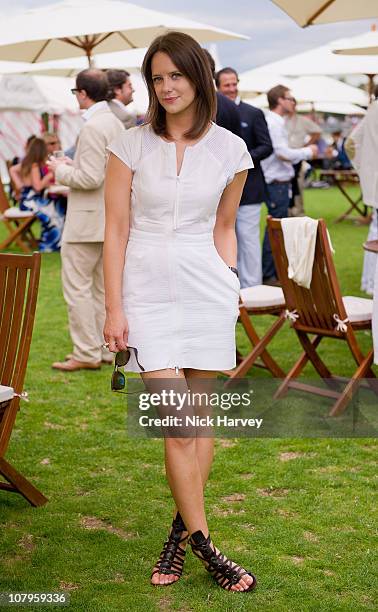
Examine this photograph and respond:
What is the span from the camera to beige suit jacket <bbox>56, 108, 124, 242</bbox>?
636cm

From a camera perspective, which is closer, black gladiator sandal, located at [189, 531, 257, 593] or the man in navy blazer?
black gladiator sandal, located at [189, 531, 257, 593]

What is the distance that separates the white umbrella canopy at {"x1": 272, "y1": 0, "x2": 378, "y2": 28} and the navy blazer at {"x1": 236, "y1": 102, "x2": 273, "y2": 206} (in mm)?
2108

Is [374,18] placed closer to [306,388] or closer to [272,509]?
[306,388]

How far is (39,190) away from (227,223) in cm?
955

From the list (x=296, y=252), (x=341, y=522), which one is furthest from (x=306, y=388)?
(x=341, y=522)

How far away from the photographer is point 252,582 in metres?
3.44

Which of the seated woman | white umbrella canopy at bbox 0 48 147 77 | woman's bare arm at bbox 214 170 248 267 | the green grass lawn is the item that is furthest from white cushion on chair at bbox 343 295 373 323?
white umbrella canopy at bbox 0 48 147 77

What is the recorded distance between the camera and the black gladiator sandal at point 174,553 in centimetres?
354

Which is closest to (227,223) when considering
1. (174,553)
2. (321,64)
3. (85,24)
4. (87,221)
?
(174,553)

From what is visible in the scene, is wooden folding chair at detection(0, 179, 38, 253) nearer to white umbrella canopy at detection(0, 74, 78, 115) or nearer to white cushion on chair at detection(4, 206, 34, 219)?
white cushion on chair at detection(4, 206, 34, 219)

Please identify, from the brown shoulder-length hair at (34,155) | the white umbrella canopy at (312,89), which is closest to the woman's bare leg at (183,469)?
the brown shoulder-length hair at (34,155)

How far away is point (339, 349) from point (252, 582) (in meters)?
4.13

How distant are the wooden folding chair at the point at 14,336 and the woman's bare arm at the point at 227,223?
3.17 feet

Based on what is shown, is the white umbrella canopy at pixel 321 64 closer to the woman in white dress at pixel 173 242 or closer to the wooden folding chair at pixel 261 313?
the wooden folding chair at pixel 261 313
